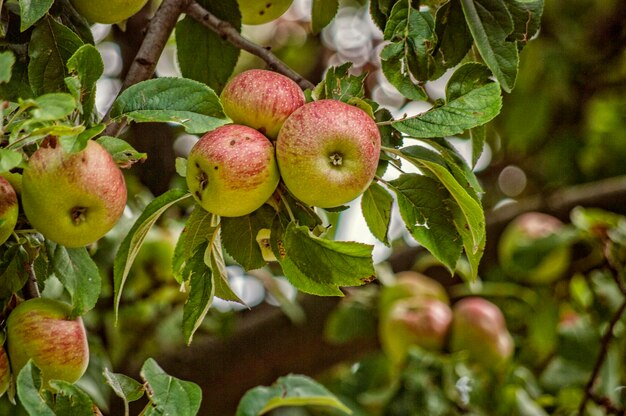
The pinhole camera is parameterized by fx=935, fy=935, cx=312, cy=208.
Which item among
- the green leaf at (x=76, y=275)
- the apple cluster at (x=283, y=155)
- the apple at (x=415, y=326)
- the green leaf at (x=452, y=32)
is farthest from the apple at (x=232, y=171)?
the apple at (x=415, y=326)

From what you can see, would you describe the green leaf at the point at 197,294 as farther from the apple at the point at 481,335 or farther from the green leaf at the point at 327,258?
the apple at the point at 481,335

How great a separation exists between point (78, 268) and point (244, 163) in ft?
0.59

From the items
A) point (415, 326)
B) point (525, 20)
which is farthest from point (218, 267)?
point (415, 326)

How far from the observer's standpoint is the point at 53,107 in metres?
0.62

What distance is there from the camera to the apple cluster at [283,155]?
72cm

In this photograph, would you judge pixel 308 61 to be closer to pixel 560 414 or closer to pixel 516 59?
pixel 560 414

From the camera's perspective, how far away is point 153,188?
1823mm

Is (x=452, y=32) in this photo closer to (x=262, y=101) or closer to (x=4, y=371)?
(x=262, y=101)

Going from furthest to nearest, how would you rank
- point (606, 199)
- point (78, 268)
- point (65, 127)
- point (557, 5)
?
point (557, 5), point (606, 199), point (78, 268), point (65, 127)

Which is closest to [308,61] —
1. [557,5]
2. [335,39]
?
[335,39]

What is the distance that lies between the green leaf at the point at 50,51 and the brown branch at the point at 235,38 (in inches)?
6.2

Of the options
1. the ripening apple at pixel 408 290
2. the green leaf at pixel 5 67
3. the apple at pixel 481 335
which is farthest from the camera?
the ripening apple at pixel 408 290

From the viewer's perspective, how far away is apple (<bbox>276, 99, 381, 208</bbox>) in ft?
2.37

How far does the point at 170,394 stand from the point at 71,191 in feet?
0.61
